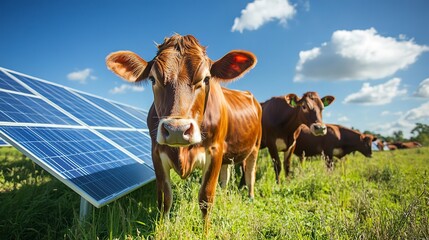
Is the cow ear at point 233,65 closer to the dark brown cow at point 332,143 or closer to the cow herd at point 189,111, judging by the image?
the cow herd at point 189,111

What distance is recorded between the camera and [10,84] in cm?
491

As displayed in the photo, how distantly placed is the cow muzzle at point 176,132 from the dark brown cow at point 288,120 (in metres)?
5.89

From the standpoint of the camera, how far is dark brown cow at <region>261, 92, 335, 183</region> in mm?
8406

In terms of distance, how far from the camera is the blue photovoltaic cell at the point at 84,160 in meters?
2.94

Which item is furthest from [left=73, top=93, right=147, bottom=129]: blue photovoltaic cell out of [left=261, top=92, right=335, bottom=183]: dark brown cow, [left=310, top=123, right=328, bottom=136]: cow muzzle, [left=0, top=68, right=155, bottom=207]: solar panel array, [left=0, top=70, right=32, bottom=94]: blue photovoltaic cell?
[left=310, top=123, right=328, bottom=136]: cow muzzle

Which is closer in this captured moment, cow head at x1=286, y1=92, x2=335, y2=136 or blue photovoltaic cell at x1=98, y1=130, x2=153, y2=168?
blue photovoltaic cell at x1=98, y1=130, x2=153, y2=168

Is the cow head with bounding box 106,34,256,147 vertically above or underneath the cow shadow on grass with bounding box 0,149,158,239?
above

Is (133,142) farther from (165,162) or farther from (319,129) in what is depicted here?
(319,129)

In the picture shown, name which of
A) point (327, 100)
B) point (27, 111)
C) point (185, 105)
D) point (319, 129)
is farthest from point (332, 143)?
point (27, 111)

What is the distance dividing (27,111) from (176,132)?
2.82 meters

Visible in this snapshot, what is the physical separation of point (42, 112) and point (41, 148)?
1534 millimetres

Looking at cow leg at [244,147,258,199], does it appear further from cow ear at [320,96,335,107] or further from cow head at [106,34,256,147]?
cow ear at [320,96,335,107]

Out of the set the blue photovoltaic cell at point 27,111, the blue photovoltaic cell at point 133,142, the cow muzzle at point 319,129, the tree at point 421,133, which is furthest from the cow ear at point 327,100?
the tree at point 421,133

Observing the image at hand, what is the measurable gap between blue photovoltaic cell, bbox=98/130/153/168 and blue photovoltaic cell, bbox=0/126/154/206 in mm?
427
